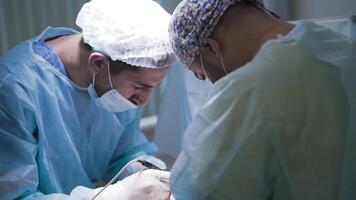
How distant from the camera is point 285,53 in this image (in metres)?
0.68

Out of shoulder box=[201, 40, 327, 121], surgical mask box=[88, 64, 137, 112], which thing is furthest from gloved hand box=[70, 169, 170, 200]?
shoulder box=[201, 40, 327, 121]

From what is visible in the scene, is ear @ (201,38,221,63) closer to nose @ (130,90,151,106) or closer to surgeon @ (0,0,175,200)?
surgeon @ (0,0,175,200)

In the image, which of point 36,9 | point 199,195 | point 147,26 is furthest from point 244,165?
point 36,9

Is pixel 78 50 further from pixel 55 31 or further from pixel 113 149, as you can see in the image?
pixel 113 149

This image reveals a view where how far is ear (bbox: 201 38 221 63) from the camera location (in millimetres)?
848

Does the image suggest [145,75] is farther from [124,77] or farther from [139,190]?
[139,190]

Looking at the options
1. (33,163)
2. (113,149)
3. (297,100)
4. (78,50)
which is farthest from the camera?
(113,149)

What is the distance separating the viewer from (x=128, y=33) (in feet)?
3.66

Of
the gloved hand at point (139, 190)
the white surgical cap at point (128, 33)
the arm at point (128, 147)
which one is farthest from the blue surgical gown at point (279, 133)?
the arm at point (128, 147)

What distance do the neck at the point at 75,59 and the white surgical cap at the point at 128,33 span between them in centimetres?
6

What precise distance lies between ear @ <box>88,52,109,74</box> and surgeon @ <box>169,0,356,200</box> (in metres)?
0.54

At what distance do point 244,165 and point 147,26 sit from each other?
61cm

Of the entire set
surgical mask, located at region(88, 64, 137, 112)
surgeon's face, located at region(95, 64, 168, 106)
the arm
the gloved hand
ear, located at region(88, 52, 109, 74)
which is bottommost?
the arm

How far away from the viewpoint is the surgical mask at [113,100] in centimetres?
124
